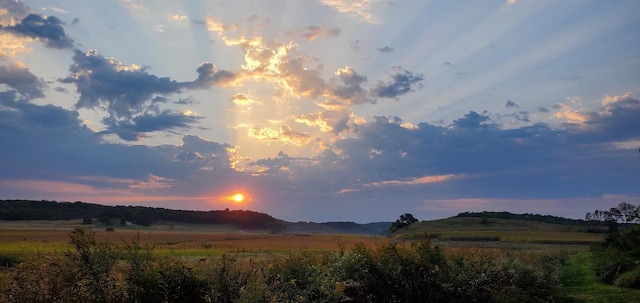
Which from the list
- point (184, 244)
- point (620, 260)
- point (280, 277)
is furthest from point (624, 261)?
point (184, 244)

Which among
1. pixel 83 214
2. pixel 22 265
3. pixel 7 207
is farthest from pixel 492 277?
pixel 83 214

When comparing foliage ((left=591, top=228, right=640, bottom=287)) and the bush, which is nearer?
the bush

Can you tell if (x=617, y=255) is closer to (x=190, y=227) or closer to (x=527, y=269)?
(x=527, y=269)

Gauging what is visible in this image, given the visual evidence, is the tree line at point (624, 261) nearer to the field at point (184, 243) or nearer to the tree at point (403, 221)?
the field at point (184, 243)

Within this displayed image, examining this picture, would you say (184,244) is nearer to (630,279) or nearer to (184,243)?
(184,243)

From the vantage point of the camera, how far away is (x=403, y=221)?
154875 mm

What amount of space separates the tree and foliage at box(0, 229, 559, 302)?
132 metres

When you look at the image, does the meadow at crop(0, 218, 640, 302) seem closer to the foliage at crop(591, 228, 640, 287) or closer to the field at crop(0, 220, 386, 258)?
the field at crop(0, 220, 386, 258)

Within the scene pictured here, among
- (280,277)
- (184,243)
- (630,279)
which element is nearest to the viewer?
(280,277)

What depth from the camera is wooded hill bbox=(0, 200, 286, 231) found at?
144 m

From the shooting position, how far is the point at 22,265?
26.4ft

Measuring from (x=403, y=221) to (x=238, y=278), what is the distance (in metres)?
150

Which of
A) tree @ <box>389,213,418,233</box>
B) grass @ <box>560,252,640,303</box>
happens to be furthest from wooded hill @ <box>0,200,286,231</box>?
grass @ <box>560,252,640,303</box>

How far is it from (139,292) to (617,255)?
74.3ft
